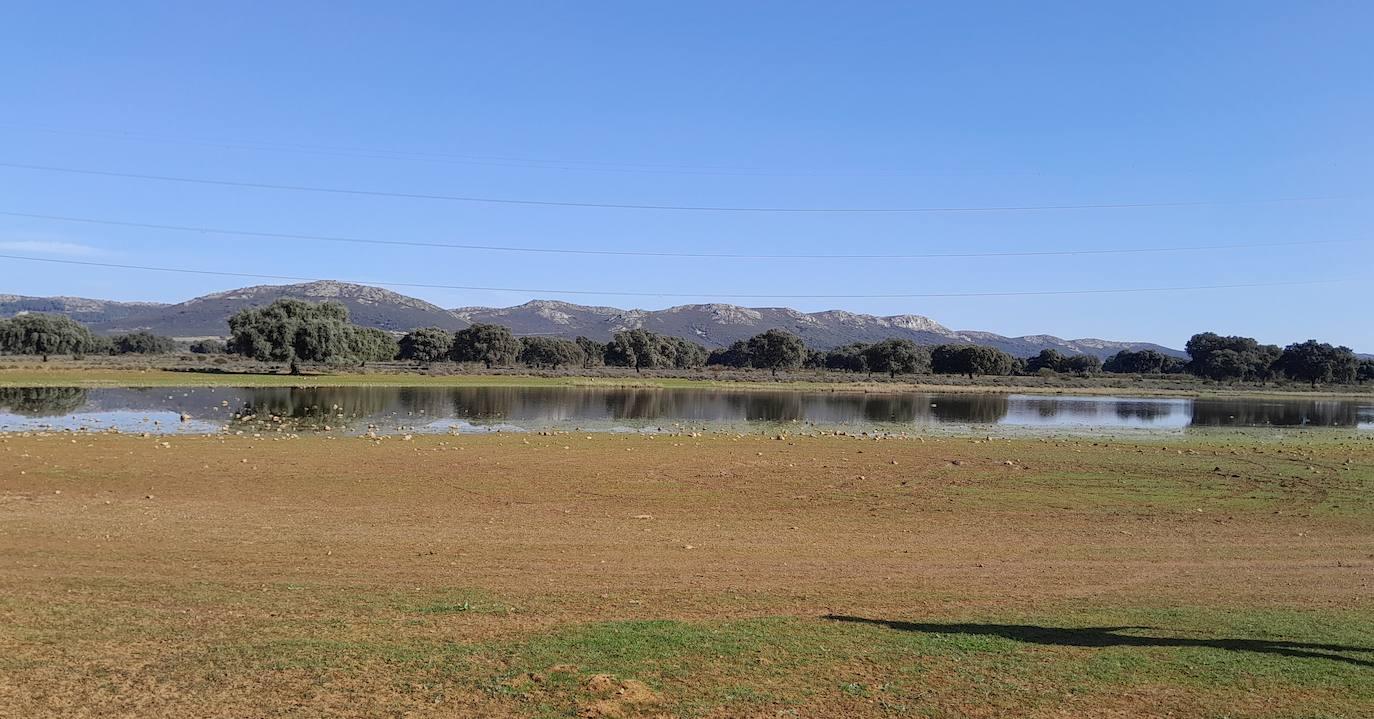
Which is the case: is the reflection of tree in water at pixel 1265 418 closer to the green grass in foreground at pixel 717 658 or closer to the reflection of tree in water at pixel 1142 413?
the reflection of tree in water at pixel 1142 413

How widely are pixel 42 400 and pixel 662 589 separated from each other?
5675 centimetres

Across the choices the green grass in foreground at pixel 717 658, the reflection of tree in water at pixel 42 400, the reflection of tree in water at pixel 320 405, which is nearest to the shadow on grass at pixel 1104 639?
the green grass in foreground at pixel 717 658

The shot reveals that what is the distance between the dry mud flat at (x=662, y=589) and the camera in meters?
8.95

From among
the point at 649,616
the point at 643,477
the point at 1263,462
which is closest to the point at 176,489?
the point at 643,477

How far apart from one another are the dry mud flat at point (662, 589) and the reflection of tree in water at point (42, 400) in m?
22.6

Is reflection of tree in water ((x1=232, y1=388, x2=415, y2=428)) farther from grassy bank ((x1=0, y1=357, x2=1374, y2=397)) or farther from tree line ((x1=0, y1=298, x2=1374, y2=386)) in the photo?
tree line ((x1=0, y1=298, x2=1374, y2=386))

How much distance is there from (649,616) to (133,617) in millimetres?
6141

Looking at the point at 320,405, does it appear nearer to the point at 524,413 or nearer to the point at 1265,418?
the point at 524,413

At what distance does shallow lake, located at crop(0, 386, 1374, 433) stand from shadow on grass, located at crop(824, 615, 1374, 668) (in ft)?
109

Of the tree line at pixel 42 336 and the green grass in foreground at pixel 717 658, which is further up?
the tree line at pixel 42 336

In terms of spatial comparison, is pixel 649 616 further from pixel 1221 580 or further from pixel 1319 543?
pixel 1319 543

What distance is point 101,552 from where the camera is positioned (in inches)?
602

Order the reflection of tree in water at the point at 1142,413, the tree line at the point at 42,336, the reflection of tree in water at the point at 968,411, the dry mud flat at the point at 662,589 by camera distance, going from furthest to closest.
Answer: the tree line at the point at 42,336
the reflection of tree in water at the point at 1142,413
the reflection of tree in water at the point at 968,411
the dry mud flat at the point at 662,589

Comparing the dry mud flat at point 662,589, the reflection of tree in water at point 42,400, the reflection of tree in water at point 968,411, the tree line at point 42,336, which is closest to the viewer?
the dry mud flat at point 662,589
